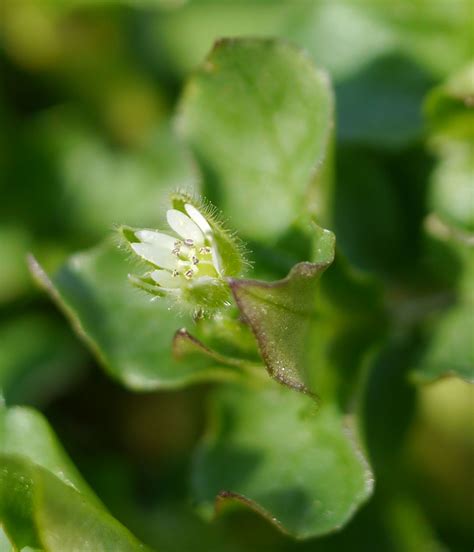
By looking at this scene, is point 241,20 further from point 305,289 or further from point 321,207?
point 305,289

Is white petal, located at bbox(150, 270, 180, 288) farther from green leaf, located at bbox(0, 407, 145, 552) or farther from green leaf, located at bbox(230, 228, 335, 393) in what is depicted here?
green leaf, located at bbox(0, 407, 145, 552)

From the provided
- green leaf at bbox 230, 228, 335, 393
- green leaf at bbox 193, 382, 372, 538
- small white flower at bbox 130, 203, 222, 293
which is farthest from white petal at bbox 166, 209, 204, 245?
green leaf at bbox 193, 382, 372, 538

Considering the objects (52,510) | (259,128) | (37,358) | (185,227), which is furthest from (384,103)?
(52,510)

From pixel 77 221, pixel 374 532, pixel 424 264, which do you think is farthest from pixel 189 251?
pixel 77 221

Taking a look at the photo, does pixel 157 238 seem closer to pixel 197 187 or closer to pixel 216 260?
pixel 216 260

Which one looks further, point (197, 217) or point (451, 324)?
point (451, 324)

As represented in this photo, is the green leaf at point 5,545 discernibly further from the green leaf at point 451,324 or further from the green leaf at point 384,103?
the green leaf at point 384,103
